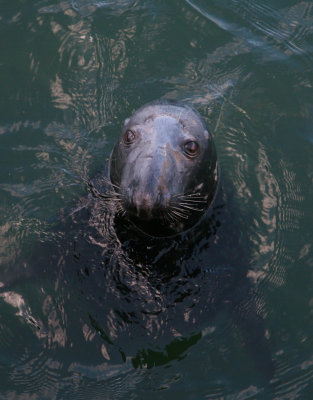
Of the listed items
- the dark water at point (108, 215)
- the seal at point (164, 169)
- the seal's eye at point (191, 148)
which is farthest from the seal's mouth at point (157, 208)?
the seal's eye at point (191, 148)

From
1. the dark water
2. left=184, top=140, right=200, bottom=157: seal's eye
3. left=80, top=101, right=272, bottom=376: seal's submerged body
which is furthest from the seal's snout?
the dark water

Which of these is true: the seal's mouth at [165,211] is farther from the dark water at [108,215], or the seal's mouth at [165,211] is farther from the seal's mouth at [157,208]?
the dark water at [108,215]

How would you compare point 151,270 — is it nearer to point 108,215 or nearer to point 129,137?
point 108,215

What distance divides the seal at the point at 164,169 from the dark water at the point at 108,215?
382mm

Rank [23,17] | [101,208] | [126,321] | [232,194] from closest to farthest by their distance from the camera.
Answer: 1. [126,321]
2. [101,208]
3. [232,194]
4. [23,17]

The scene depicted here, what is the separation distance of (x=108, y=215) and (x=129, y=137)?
958 millimetres

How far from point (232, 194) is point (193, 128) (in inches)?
47.7

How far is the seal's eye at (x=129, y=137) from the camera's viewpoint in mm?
5484

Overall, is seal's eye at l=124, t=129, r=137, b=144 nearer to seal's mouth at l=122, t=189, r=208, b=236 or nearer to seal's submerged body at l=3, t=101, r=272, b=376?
seal's submerged body at l=3, t=101, r=272, b=376

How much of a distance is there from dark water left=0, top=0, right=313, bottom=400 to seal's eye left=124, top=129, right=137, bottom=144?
3.01 feet

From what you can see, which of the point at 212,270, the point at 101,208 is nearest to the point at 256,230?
the point at 212,270

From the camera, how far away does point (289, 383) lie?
18.7 ft

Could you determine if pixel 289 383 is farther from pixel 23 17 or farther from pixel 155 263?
pixel 23 17

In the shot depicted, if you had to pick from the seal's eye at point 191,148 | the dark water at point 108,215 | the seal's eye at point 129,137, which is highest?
the seal's eye at point 191,148
